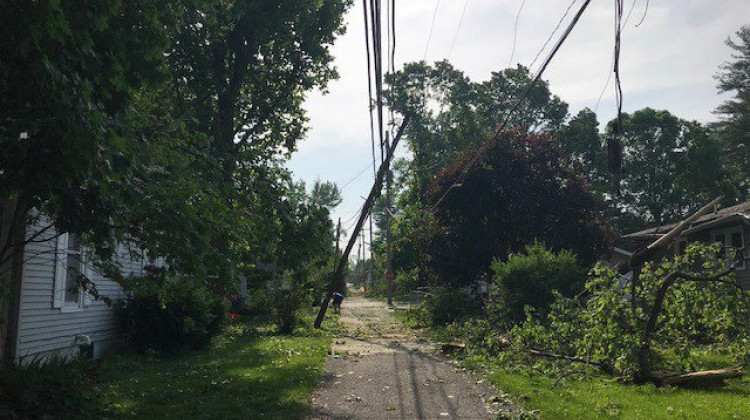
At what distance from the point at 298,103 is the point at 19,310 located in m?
20.4

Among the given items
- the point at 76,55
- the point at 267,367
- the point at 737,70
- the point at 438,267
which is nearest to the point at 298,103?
the point at 438,267

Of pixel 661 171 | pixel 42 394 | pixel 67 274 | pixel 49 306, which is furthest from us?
pixel 661 171

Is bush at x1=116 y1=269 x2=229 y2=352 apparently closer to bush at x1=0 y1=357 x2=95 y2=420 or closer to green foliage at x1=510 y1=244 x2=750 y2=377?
bush at x1=0 y1=357 x2=95 y2=420

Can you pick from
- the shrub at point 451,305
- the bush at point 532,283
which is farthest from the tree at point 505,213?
the bush at point 532,283

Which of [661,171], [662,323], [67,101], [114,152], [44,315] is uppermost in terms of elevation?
[661,171]

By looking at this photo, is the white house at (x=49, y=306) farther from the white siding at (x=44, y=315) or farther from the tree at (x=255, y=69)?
the tree at (x=255, y=69)

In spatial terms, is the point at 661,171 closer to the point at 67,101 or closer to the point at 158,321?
the point at 158,321

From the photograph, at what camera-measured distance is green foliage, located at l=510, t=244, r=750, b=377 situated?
9875 millimetres

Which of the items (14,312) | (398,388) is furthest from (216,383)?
(14,312)

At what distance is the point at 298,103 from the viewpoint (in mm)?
29453

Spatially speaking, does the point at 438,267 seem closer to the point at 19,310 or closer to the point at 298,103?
the point at 298,103

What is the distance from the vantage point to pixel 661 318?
404 inches

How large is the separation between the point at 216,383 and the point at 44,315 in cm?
309

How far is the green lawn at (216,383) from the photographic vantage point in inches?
335
